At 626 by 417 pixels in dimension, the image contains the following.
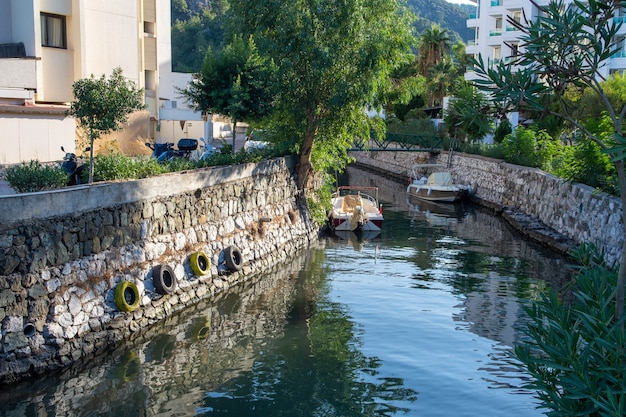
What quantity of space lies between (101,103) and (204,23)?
257 ft

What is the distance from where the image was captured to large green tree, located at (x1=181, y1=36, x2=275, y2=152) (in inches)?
914

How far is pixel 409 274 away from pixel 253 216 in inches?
206

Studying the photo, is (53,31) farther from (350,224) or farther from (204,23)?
(204,23)

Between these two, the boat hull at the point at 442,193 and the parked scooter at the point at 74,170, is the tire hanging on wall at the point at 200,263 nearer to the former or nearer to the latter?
the parked scooter at the point at 74,170

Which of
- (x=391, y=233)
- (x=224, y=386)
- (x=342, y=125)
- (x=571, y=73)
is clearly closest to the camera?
(x=571, y=73)

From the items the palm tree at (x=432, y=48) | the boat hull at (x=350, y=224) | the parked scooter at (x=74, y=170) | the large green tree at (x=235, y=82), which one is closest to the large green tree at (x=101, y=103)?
the parked scooter at (x=74, y=170)

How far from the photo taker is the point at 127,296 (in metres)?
14.1

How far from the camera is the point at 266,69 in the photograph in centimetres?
2359

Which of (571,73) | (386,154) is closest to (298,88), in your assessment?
(571,73)

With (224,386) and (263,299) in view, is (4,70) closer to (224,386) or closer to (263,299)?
(263,299)

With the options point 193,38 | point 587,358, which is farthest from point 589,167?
point 193,38

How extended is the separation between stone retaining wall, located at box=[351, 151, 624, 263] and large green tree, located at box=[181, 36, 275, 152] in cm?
1138

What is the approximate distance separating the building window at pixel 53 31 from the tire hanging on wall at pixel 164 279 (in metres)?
17.6

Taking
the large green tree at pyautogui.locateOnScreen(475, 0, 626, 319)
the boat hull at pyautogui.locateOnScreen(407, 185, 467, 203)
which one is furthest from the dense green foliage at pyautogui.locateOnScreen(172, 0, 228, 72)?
the large green tree at pyautogui.locateOnScreen(475, 0, 626, 319)
